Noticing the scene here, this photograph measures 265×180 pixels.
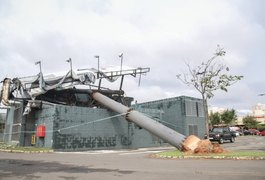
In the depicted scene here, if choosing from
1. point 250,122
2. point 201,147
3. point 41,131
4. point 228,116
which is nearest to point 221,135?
point 201,147

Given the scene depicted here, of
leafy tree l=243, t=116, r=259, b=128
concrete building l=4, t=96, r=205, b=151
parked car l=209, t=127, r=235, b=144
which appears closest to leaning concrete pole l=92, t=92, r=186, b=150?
concrete building l=4, t=96, r=205, b=151

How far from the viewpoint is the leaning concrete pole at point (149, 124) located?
21130 millimetres

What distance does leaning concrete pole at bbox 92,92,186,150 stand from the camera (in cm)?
2113

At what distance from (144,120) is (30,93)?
41.3ft

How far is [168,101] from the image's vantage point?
42312mm

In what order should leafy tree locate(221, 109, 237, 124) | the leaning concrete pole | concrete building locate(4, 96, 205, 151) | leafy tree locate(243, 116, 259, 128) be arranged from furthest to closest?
leafy tree locate(243, 116, 259, 128)
leafy tree locate(221, 109, 237, 124)
concrete building locate(4, 96, 205, 151)
the leaning concrete pole

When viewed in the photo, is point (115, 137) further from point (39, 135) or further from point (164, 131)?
point (164, 131)

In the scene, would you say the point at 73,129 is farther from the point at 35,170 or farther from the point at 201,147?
the point at 35,170

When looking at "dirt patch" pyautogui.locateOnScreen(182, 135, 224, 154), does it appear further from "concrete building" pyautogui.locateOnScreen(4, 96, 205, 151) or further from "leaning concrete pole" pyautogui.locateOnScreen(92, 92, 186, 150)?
"concrete building" pyautogui.locateOnScreen(4, 96, 205, 151)

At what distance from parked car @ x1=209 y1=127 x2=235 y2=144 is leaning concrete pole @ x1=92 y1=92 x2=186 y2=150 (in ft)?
41.7

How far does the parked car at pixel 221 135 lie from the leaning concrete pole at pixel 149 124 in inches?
500

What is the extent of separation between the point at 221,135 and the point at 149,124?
14.8 meters

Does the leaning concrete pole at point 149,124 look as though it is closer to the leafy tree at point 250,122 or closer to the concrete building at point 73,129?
the concrete building at point 73,129

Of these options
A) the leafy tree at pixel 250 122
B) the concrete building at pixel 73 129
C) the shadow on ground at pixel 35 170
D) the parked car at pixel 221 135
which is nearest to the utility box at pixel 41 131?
the concrete building at pixel 73 129
